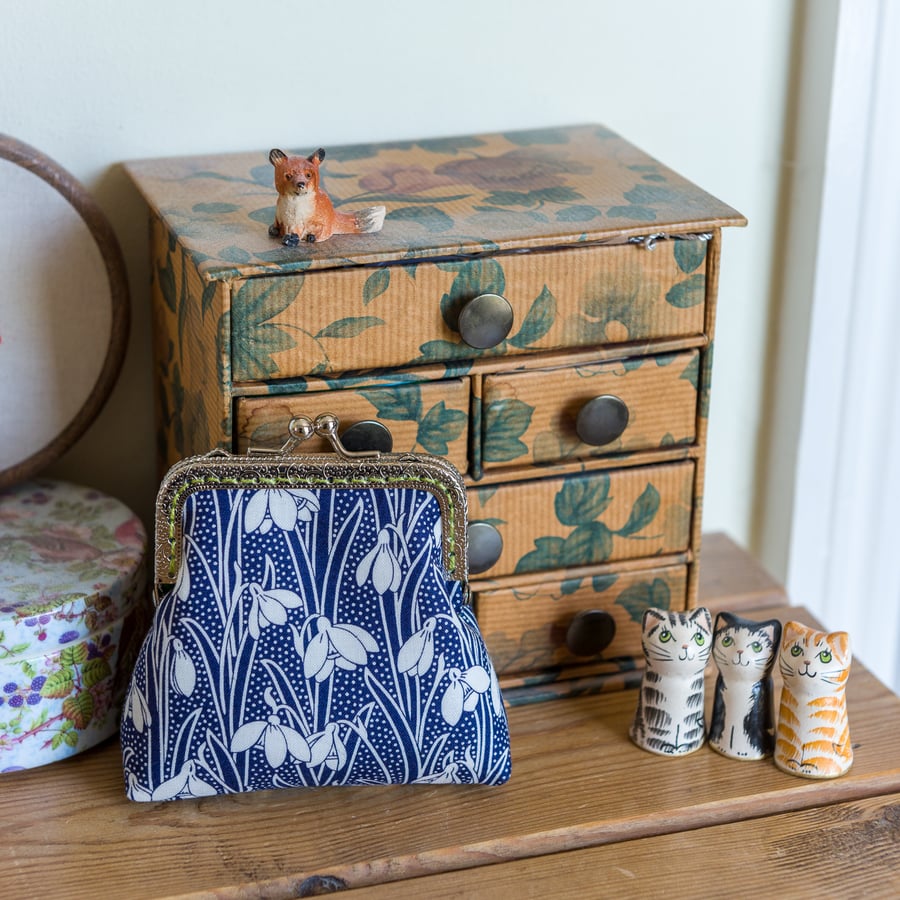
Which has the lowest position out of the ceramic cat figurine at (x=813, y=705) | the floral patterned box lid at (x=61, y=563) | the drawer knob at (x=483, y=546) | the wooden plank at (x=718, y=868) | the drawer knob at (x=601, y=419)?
the wooden plank at (x=718, y=868)

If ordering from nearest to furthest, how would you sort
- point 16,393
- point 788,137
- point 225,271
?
point 225,271
point 16,393
point 788,137

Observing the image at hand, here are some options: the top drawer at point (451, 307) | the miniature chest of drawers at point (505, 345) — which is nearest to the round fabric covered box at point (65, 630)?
the miniature chest of drawers at point (505, 345)

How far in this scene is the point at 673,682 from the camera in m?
1.07

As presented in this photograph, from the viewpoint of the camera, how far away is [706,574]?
54.9 inches

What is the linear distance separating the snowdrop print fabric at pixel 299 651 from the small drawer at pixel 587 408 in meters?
0.11

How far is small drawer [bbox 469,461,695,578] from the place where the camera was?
3.59 ft

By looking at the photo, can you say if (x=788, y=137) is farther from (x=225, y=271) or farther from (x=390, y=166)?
(x=225, y=271)

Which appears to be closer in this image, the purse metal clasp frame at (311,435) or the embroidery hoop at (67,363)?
the purse metal clasp frame at (311,435)

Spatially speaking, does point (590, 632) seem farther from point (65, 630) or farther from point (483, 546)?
point (65, 630)

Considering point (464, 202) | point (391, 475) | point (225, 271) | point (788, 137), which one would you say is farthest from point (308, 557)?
point (788, 137)

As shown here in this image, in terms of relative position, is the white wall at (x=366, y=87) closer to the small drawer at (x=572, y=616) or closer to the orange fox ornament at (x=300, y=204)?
the orange fox ornament at (x=300, y=204)

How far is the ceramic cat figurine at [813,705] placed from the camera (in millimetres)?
Answer: 1033

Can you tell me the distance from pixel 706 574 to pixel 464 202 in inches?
20.6

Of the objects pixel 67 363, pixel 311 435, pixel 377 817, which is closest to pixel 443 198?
pixel 311 435
